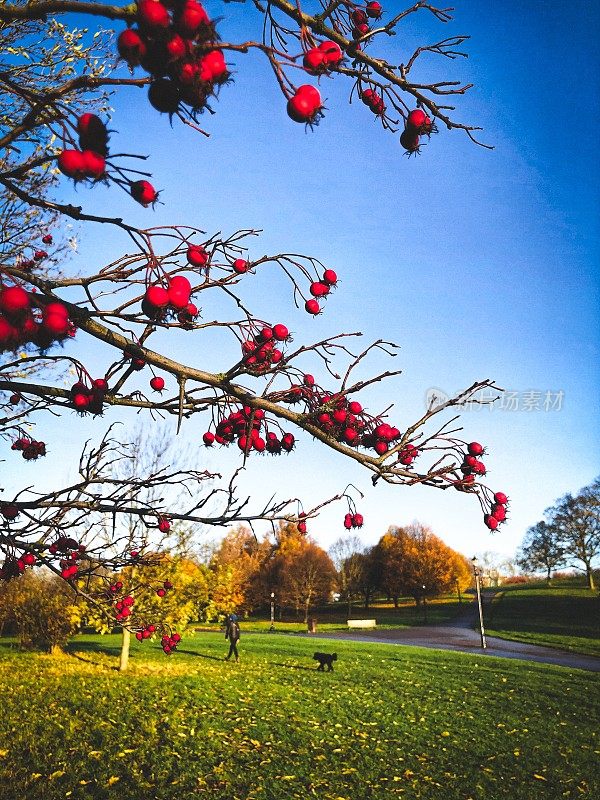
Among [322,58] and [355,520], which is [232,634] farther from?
[322,58]

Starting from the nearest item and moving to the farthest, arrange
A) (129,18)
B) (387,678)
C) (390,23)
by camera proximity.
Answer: (129,18), (390,23), (387,678)

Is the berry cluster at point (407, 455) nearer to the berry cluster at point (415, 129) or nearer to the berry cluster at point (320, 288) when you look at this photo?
the berry cluster at point (320, 288)

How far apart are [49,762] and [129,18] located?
7556 millimetres

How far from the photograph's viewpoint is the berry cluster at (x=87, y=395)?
2.21 m

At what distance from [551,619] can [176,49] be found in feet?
139

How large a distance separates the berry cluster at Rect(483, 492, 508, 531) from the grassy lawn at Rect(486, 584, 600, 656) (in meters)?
23.3

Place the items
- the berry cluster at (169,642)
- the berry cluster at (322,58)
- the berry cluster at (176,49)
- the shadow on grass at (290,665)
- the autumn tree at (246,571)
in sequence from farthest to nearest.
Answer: the autumn tree at (246,571)
the shadow on grass at (290,665)
the berry cluster at (169,642)
the berry cluster at (322,58)
the berry cluster at (176,49)

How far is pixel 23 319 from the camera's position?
1.20m

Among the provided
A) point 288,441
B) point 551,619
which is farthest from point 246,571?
point 288,441

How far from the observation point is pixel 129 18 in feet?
3.42

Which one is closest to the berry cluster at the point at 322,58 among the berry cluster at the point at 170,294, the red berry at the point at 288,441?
the berry cluster at the point at 170,294

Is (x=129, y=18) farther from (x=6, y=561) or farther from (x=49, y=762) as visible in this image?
(x=49, y=762)

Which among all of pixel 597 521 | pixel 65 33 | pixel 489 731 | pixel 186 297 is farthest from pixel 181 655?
pixel 597 521

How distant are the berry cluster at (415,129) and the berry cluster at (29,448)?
2928 mm
